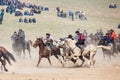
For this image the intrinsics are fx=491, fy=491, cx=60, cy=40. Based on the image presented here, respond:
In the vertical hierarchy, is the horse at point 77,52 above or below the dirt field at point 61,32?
above

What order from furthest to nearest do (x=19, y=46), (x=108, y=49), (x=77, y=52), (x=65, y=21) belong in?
1. (x=65, y=21)
2. (x=19, y=46)
3. (x=108, y=49)
4. (x=77, y=52)

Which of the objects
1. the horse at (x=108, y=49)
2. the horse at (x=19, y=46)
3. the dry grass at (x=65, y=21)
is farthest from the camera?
the dry grass at (x=65, y=21)

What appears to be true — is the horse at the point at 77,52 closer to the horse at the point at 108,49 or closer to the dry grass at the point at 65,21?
the horse at the point at 108,49

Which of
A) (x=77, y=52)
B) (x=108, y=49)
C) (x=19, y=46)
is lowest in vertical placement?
(x=19, y=46)

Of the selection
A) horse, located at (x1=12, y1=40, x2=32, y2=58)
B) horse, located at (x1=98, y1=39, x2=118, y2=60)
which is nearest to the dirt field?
horse, located at (x1=98, y1=39, x2=118, y2=60)

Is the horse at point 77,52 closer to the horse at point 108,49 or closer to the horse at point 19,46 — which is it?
the horse at point 108,49

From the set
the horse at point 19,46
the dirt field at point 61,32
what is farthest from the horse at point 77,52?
the horse at point 19,46

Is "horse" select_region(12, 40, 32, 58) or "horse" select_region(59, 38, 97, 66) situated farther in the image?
"horse" select_region(12, 40, 32, 58)

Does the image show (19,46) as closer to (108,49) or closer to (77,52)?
(108,49)

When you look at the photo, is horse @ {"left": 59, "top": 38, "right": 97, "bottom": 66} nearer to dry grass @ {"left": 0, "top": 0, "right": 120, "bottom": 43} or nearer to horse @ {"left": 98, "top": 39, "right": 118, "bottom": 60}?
horse @ {"left": 98, "top": 39, "right": 118, "bottom": 60}

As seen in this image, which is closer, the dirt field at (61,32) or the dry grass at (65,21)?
the dirt field at (61,32)

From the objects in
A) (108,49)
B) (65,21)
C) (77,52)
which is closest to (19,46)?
(108,49)

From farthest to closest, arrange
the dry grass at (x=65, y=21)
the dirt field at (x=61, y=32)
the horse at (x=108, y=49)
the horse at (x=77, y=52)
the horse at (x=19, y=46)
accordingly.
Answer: the dry grass at (x=65, y=21) → the horse at (x=19, y=46) → the horse at (x=108, y=49) → the horse at (x=77, y=52) → the dirt field at (x=61, y=32)

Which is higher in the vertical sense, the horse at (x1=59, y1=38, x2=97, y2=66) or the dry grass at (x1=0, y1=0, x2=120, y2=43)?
the horse at (x1=59, y1=38, x2=97, y2=66)
